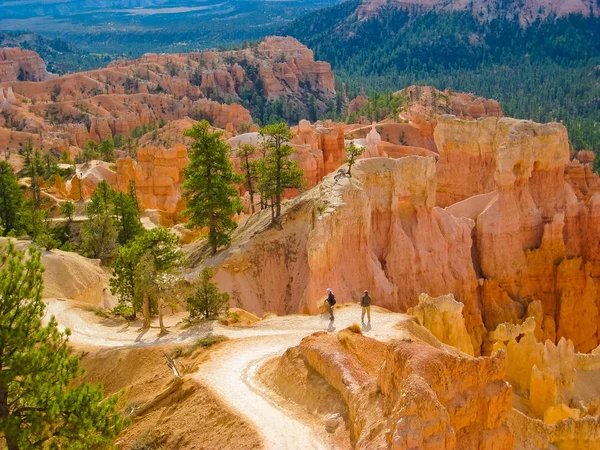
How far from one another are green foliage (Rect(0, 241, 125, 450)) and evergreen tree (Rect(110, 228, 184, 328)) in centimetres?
782

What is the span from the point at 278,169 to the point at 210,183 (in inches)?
121

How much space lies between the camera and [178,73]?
408ft

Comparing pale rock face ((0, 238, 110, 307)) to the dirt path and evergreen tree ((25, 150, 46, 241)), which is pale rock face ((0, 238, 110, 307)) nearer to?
the dirt path

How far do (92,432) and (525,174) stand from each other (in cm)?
2548

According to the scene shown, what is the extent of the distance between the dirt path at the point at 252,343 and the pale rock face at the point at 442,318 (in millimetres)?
1215

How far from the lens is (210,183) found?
101 feet

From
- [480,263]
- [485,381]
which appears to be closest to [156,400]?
[485,381]

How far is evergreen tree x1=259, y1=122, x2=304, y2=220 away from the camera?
3155 cm

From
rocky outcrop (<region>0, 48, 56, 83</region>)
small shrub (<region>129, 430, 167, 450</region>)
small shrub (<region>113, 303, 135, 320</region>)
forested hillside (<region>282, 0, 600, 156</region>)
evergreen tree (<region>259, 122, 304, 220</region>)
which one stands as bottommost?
forested hillside (<region>282, 0, 600, 156</region>)

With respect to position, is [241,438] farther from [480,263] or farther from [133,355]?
[480,263]

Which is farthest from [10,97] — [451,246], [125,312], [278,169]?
[125,312]

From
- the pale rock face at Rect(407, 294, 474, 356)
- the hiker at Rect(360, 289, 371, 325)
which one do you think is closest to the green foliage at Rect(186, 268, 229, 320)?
the hiker at Rect(360, 289, 371, 325)

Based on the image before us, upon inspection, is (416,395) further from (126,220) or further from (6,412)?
(126,220)

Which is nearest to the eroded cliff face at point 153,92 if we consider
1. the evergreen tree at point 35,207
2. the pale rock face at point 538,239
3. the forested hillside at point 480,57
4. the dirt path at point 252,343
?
the forested hillside at point 480,57
